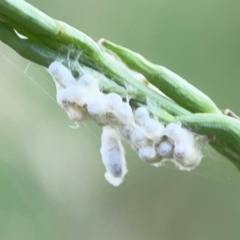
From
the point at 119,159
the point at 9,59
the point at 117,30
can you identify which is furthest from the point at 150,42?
the point at 119,159

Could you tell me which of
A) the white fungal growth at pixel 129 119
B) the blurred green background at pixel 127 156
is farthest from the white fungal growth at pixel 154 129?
the blurred green background at pixel 127 156

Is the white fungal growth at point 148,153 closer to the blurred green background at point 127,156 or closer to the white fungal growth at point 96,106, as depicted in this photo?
the white fungal growth at point 96,106

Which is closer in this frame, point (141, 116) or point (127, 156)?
point (141, 116)

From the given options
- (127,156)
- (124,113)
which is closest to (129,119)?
(124,113)

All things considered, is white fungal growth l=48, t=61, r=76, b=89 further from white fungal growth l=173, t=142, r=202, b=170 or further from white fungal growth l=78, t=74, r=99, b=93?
white fungal growth l=173, t=142, r=202, b=170

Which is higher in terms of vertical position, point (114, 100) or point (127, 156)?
point (127, 156)

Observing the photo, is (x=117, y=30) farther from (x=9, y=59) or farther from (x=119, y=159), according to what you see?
(x=119, y=159)

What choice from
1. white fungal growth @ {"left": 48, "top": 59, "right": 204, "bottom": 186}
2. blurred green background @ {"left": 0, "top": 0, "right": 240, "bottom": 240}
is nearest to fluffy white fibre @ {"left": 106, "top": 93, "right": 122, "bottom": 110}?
white fungal growth @ {"left": 48, "top": 59, "right": 204, "bottom": 186}

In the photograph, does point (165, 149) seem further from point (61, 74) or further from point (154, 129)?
point (61, 74)
